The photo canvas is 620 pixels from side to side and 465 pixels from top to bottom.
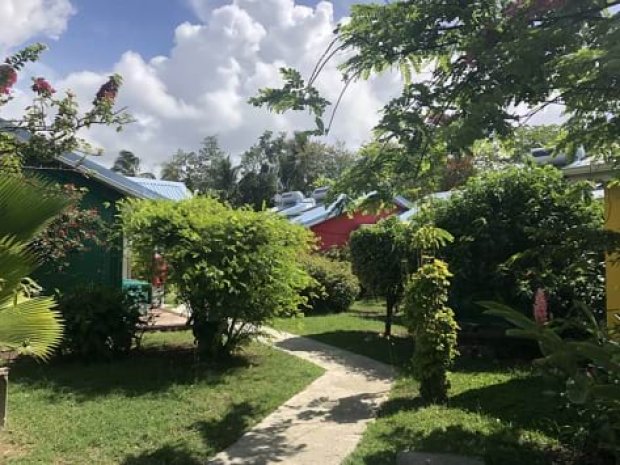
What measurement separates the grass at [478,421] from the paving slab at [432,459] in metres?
0.09

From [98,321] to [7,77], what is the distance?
3.74 meters

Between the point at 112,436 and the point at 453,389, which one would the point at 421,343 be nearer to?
the point at 453,389

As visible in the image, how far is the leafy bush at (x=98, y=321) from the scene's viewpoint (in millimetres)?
8781

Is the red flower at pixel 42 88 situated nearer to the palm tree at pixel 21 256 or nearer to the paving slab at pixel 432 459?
the palm tree at pixel 21 256

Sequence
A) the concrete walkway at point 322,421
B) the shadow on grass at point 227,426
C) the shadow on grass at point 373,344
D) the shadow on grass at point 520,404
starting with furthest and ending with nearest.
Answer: the shadow on grass at point 373,344 < the shadow on grass at point 520,404 < the shadow on grass at point 227,426 < the concrete walkway at point 322,421

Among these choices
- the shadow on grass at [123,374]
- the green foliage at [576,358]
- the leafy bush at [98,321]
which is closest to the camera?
the green foliage at [576,358]

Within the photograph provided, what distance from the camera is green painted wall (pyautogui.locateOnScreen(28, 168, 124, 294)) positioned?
11500 mm

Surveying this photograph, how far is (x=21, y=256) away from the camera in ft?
13.4

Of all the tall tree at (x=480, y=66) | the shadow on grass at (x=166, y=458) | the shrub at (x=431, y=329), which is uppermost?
the tall tree at (x=480, y=66)

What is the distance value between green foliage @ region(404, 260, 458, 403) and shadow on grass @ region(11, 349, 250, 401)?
8.98 feet

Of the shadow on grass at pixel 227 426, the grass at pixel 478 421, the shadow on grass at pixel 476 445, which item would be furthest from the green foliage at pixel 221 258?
the shadow on grass at pixel 476 445

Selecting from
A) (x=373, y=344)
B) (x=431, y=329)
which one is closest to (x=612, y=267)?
(x=431, y=329)

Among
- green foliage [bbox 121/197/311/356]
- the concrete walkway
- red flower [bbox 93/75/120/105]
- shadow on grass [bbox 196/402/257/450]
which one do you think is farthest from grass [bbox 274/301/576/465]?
red flower [bbox 93/75/120/105]

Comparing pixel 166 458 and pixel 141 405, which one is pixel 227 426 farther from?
pixel 141 405
